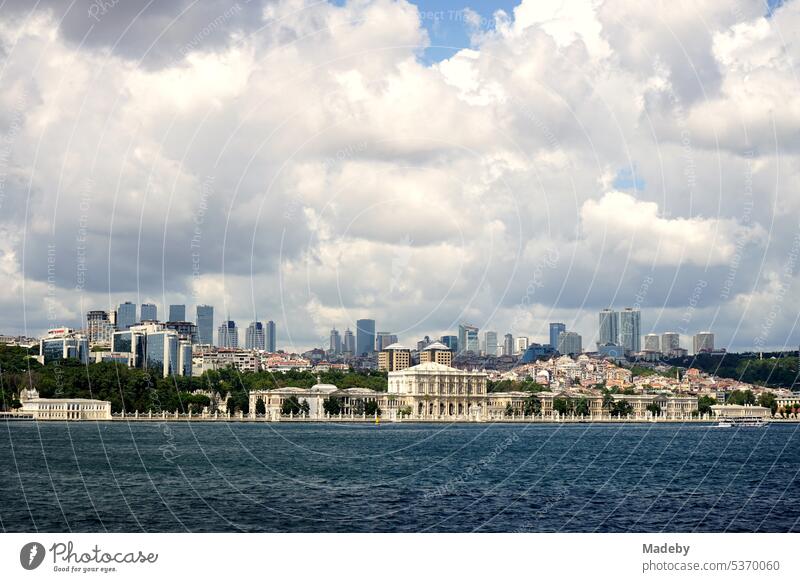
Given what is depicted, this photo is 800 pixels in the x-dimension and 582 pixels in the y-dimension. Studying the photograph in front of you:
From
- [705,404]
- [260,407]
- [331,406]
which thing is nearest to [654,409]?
[705,404]

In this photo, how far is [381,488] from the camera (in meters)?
42.9

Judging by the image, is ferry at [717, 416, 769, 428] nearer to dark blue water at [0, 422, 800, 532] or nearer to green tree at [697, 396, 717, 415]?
green tree at [697, 396, 717, 415]

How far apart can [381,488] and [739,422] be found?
113542 millimetres

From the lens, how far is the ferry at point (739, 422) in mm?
141125

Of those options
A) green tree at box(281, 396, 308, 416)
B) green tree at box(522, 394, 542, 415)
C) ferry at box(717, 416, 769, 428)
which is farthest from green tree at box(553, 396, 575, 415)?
green tree at box(281, 396, 308, 416)

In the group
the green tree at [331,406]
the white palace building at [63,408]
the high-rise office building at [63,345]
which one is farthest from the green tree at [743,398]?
the high-rise office building at [63,345]

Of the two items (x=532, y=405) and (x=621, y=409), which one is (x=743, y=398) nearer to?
(x=621, y=409)

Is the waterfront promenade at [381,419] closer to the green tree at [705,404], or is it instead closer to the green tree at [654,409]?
the green tree at [654,409]

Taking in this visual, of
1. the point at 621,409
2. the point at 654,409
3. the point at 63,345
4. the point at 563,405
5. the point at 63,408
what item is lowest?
the point at 654,409

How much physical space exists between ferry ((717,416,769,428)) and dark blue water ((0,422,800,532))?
68906mm

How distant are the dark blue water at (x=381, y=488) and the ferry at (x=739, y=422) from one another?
68.9 m
